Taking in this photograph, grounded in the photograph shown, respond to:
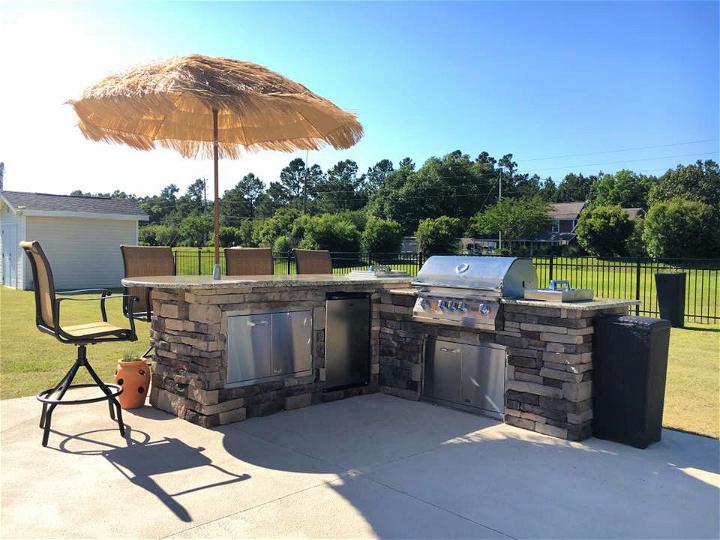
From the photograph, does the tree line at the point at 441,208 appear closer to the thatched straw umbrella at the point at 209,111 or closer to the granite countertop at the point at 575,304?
the thatched straw umbrella at the point at 209,111

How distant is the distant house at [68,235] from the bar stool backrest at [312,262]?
40.1 ft

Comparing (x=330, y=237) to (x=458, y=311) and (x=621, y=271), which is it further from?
(x=458, y=311)

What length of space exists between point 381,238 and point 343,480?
79.3ft

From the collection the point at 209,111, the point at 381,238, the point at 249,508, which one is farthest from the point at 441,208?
the point at 249,508

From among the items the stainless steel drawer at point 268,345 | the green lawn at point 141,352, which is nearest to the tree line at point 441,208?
the green lawn at point 141,352

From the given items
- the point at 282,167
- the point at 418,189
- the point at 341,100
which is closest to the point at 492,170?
the point at 418,189

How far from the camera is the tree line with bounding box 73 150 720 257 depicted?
26.9 m

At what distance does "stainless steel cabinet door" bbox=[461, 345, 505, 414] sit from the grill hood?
50 cm

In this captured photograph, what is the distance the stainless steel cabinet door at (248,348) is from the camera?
3.86 m

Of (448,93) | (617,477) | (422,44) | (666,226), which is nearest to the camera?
(617,477)

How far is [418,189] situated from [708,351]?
141 ft

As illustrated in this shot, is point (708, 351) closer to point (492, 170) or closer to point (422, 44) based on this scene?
point (422, 44)

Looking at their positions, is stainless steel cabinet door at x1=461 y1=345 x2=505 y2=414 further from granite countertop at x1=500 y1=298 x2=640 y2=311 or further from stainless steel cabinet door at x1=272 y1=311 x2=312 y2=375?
stainless steel cabinet door at x1=272 y1=311 x2=312 y2=375

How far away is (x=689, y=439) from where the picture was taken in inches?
144
